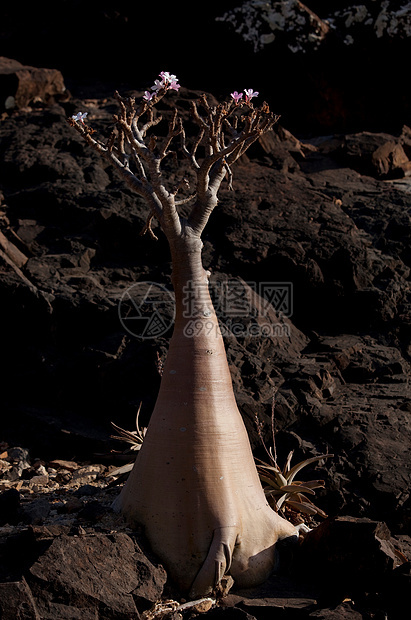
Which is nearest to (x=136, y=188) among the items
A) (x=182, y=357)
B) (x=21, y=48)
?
(x=182, y=357)

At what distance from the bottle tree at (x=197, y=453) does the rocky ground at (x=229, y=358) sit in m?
0.14

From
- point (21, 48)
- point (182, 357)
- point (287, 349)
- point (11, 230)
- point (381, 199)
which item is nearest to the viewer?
point (182, 357)

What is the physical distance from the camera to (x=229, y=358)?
189 inches

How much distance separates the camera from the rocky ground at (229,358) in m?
2.77

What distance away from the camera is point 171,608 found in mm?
2762

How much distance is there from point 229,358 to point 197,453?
176 cm

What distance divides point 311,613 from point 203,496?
2.52 ft

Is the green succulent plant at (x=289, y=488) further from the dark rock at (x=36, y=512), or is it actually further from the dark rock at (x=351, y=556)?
the dark rock at (x=36, y=512)

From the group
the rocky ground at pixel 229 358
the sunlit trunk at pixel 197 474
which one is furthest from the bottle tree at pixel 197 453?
the rocky ground at pixel 229 358

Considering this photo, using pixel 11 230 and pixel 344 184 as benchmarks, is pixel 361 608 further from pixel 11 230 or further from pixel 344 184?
→ pixel 344 184

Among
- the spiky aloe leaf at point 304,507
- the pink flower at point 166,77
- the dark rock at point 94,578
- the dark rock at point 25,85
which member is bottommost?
the dark rock at point 94,578

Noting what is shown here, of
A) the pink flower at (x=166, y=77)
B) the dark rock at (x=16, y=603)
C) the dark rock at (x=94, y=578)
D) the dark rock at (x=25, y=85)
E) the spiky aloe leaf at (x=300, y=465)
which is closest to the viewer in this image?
the dark rock at (x=16, y=603)

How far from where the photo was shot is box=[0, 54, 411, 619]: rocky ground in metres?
2.77

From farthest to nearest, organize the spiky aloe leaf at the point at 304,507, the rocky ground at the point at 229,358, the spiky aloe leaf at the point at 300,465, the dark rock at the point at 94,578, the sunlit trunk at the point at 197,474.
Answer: the spiky aloe leaf at the point at 300,465 < the spiky aloe leaf at the point at 304,507 < the sunlit trunk at the point at 197,474 < the rocky ground at the point at 229,358 < the dark rock at the point at 94,578
